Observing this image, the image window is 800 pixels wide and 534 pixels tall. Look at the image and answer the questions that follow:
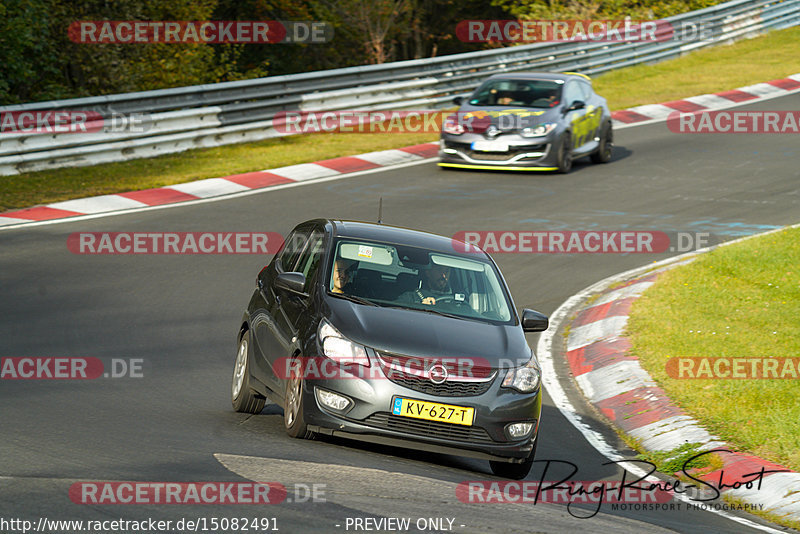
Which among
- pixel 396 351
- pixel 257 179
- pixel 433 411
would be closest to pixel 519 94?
pixel 257 179

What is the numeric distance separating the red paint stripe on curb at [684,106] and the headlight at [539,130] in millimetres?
7318

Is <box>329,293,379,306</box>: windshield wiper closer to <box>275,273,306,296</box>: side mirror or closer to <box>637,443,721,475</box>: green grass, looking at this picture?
<box>275,273,306,296</box>: side mirror

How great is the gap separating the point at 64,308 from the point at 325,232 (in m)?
4.12

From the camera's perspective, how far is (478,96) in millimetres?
20984

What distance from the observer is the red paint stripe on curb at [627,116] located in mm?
25656

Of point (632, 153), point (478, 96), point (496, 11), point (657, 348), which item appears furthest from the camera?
point (496, 11)

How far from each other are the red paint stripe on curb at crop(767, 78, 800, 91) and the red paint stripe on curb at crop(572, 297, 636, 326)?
56.8ft

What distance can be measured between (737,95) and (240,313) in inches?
723

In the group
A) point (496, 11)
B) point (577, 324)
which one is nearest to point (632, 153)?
point (577, 324)

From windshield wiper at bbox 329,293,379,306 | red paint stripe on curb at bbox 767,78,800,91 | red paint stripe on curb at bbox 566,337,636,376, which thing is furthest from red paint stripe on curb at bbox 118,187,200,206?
red paint stripe on curb at bbox 767,78,800,91

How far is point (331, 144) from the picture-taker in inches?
890

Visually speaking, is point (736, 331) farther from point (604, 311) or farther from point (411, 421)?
point (411, 421)

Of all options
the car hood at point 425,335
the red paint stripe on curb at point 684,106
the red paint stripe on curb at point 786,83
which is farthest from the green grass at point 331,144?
the car hood at point 425,335

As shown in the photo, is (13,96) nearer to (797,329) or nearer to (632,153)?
(632,153)
